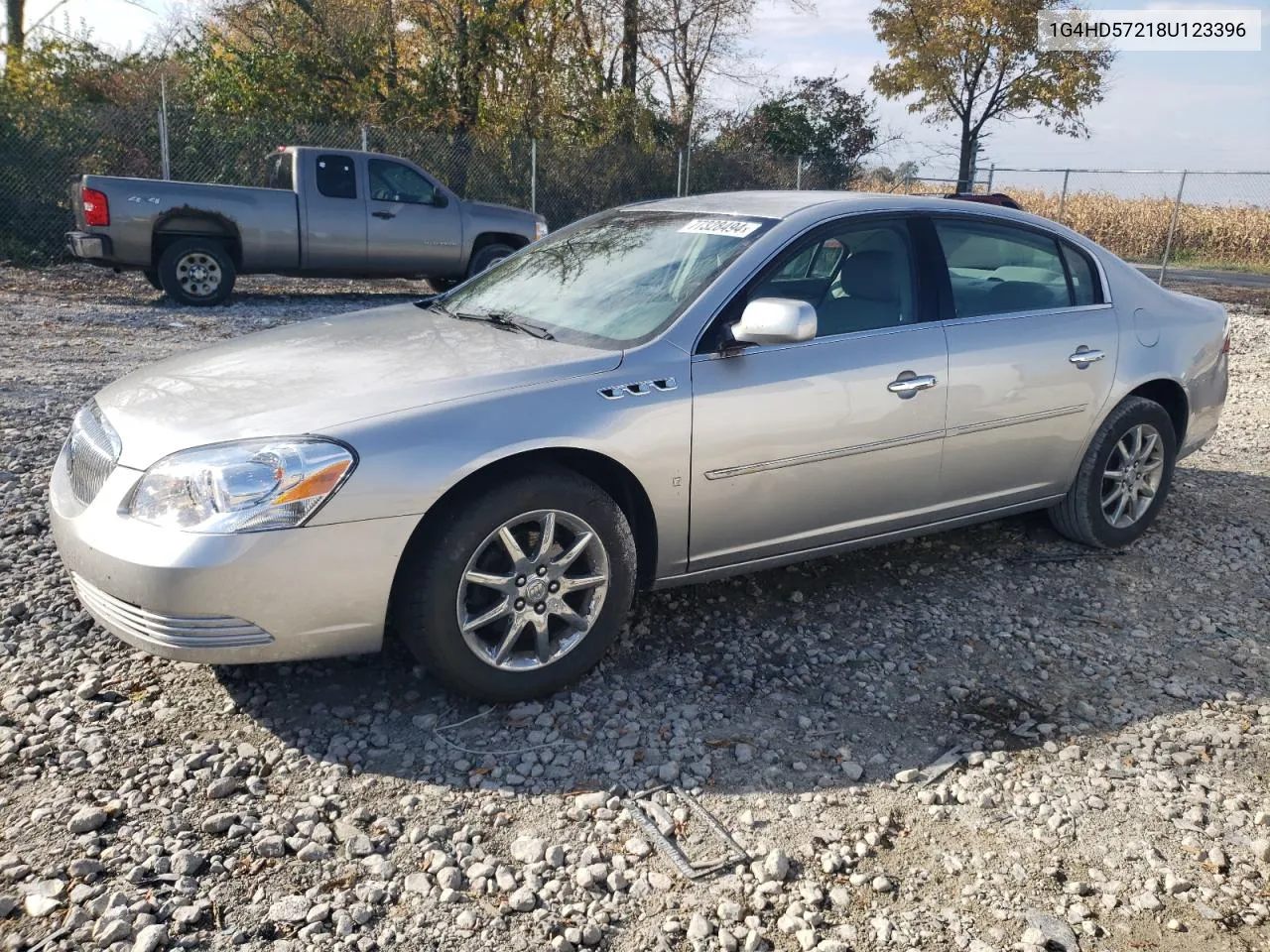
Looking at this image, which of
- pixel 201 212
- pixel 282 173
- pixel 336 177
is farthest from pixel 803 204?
pixel 282 173

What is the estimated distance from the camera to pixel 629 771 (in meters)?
3.21

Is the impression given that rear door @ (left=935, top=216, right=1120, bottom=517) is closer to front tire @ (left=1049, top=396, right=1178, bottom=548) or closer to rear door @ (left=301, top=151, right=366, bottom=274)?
front tire @ (left=1049, top=396, right=1178, bottom=548)

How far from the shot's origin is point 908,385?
4133mm

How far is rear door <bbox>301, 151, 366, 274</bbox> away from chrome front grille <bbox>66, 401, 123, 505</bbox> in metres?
9.25

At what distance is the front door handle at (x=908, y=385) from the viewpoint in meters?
4.10

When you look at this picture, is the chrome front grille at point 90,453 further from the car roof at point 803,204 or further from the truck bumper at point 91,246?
the truck bumper at point 91,246

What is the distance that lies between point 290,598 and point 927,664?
2289 millimetres

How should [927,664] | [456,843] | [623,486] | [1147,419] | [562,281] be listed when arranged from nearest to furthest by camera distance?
[456,843] → [623,486] → [927,664] → [562,281] → [1147,419]

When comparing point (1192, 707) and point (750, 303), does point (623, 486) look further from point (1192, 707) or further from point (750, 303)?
point (1192, 707)

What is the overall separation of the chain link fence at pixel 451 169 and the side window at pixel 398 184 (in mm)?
3766

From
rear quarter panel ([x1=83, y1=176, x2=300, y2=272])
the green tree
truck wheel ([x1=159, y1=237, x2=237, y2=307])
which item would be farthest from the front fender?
the green tree

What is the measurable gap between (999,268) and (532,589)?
258 centimetres

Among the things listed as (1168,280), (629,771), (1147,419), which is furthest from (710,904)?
(1168,280)

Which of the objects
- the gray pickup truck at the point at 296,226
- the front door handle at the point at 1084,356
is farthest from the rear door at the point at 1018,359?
the gray pickup truck at the point at 296,226
